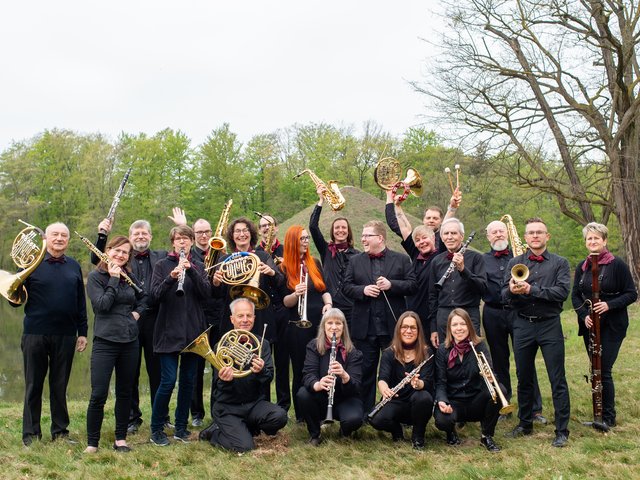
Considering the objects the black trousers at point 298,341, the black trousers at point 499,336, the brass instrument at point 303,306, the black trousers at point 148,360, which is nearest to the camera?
the brass instrument at point 303,306

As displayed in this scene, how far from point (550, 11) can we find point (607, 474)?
12675 millimetres

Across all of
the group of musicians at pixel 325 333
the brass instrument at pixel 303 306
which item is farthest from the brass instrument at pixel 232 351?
the brass instrument at pixel 303 306

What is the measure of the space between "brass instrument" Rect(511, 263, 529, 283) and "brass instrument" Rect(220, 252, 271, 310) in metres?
2.19

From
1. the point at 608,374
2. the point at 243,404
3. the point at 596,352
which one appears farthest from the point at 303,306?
the point at 608,374

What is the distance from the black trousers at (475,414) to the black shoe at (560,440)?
47cm

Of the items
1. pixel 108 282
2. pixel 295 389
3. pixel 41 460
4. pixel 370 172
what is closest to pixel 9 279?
pixel 108 282

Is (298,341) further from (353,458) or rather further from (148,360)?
(353,458)

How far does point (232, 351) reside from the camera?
17.2 ft

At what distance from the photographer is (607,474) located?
13.7 feet

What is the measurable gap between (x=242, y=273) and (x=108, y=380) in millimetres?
1422

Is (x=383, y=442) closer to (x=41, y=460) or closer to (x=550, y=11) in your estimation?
(x=41, y=460)

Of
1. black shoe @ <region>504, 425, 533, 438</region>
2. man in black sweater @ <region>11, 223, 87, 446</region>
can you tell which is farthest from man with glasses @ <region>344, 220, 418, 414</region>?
man in black sweater @ <region>11, 223, 87, 446</region>

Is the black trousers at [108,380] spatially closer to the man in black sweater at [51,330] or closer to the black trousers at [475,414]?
the man in black sweater at [51,330]

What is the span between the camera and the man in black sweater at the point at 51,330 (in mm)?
5270
